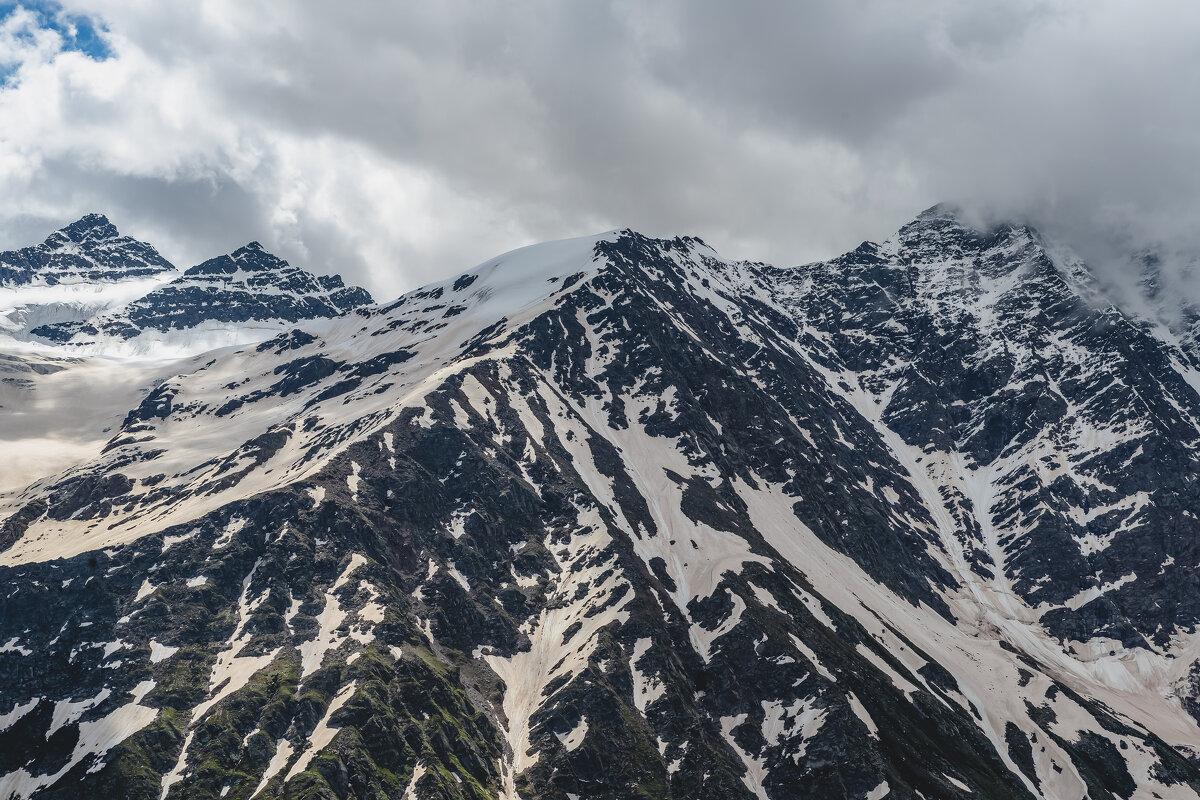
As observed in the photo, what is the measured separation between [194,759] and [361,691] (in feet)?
108

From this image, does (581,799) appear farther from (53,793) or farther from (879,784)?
(53,793)

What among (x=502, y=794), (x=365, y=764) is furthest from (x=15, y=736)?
(x=502, y=794)

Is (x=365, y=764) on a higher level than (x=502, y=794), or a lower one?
higher

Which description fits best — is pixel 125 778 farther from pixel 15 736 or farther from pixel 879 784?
pixel 879 784

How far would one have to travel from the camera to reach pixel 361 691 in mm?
199375

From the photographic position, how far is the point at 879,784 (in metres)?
198

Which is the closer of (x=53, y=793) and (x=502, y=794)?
(x=53, y=793)

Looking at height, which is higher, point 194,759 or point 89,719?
point 89,719

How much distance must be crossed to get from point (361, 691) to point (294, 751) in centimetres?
1657

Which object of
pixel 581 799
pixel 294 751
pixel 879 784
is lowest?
pixel 879 784

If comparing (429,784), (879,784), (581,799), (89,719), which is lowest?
(879,784)

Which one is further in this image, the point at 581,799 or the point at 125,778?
the point at 581,799

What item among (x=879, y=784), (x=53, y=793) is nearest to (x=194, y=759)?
(x=53, y=793)

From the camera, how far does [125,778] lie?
184 metres
